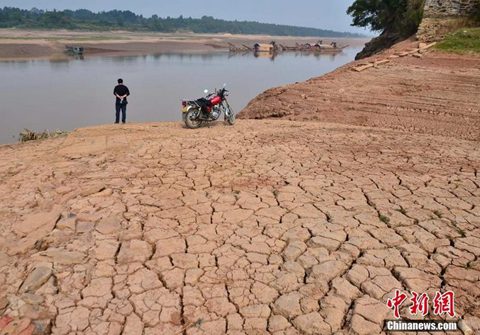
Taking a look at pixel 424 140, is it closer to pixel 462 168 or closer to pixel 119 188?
pixel 462 168

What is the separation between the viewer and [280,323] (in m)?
3.05

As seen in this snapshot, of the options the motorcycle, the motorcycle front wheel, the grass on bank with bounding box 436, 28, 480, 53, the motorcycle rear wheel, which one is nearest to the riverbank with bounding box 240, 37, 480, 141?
the grass on bank with bounding box 436, 28, 480, 53

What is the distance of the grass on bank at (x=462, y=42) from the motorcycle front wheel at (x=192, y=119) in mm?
8711

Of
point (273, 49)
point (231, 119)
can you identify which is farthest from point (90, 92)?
point (273, 49)

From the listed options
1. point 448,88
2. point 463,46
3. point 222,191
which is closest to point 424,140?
point 448,88

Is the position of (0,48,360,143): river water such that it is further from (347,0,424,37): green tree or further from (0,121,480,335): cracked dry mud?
(0,121,480,335): cracked dry mud

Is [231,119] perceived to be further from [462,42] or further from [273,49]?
[273,49]

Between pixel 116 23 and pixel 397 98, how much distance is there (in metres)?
117

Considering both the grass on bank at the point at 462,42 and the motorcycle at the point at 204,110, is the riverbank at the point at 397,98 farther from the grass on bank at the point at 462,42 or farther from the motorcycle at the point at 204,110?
the motorcycle at the point at 204,110

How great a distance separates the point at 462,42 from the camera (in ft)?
42.4

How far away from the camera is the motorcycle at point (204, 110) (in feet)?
29.0

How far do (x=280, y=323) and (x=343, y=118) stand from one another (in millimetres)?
7284

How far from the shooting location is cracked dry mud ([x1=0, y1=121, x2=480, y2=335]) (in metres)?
3.18

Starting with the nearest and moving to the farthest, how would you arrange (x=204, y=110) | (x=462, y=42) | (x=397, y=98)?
(x=204, y=110) → (x=397, y=98) → (x=462, y=42)
